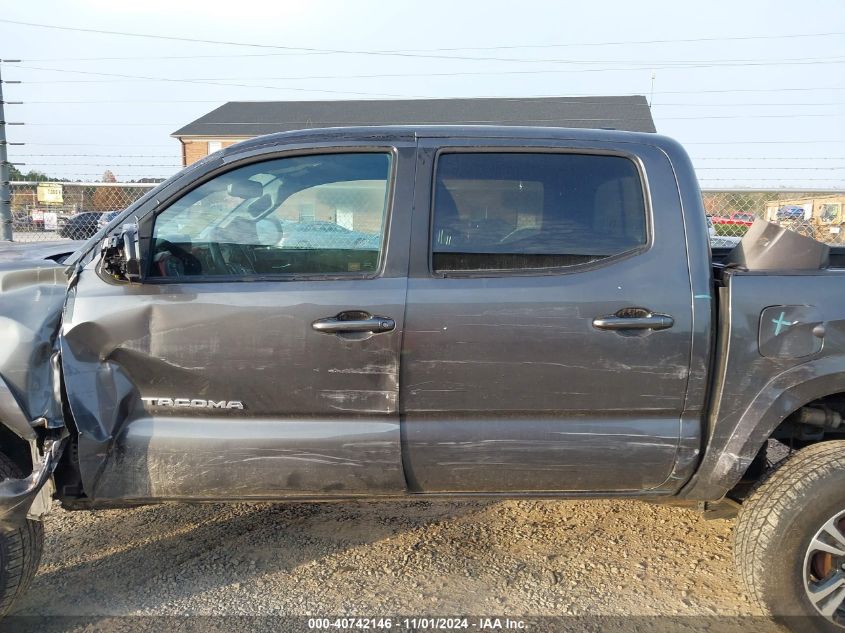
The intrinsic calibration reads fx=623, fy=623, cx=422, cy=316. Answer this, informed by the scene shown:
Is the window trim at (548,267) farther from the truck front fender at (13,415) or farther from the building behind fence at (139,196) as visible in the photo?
the building behind fence at (139,196)

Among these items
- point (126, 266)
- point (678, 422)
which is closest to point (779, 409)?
point (678, 422)

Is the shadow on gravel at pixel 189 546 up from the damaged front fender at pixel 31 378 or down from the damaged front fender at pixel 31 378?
down

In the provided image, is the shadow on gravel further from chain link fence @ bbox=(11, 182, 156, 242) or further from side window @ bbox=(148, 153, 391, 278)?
chain link fence @ bbox=(11, 182, 156, 242)

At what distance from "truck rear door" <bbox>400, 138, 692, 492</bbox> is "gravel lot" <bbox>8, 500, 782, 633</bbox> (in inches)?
23.2

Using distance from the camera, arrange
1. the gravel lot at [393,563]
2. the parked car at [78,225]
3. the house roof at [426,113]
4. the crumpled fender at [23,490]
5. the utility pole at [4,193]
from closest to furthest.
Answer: the crumpled fender at [23,490], the gravel lot at [393,563], the utility pole at [4,193], the parked car at [78,225], the house roof at [426,113]

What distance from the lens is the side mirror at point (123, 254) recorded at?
2.32m

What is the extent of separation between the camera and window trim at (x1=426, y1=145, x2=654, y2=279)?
246cm

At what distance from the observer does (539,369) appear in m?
2.41

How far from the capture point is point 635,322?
7.80 ft

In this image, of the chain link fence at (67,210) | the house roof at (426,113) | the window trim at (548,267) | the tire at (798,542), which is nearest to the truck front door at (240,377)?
the window trim at (548,267)

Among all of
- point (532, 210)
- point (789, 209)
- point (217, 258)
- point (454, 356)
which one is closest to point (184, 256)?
point (217, 258)

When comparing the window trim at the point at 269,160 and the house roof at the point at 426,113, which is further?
the house roof at the point at 426,113

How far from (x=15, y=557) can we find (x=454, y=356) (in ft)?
6.14

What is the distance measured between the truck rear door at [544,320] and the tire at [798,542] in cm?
40
